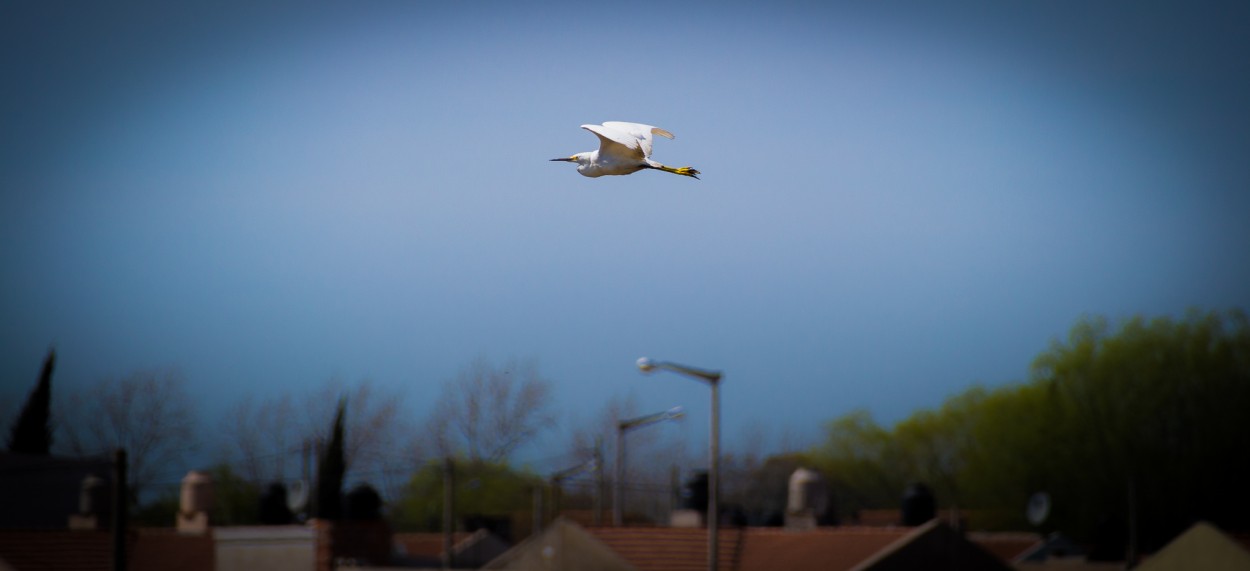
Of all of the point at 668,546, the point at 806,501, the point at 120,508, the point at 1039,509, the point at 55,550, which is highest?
the point at 120,508

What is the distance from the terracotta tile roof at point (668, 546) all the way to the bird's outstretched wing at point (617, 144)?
2311 cm

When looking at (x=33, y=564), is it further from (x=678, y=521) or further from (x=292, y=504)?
(x=678, y=521)

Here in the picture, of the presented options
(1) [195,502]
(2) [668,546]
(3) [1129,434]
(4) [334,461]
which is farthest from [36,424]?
(3) [1129,434]

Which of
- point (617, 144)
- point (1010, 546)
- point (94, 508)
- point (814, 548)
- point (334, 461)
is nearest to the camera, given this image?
point (617, 144)

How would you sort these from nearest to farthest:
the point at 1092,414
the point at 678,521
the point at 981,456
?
1. the point at 678,521
2. the point at 1092,414
3. the point at 981,456

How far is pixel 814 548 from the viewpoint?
127ft

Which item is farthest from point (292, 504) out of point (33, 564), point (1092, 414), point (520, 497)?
point (1092, 414)

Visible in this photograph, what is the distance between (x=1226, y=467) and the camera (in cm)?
6588

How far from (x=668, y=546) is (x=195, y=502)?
15847mm

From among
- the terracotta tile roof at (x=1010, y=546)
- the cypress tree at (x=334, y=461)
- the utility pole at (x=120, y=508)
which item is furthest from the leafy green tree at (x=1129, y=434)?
the utility pole at (x=120, y=508)

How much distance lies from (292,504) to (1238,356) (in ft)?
151

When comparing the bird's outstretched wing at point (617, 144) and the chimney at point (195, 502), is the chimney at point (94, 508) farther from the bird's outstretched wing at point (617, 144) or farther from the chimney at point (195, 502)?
the bird's outstretched wing at point (617, 144)

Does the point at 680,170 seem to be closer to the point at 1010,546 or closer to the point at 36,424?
the point at 1010,546

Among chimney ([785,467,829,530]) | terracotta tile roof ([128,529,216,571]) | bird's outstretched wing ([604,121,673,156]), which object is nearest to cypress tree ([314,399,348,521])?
terracotta tile roof ([128,529,216,571])
